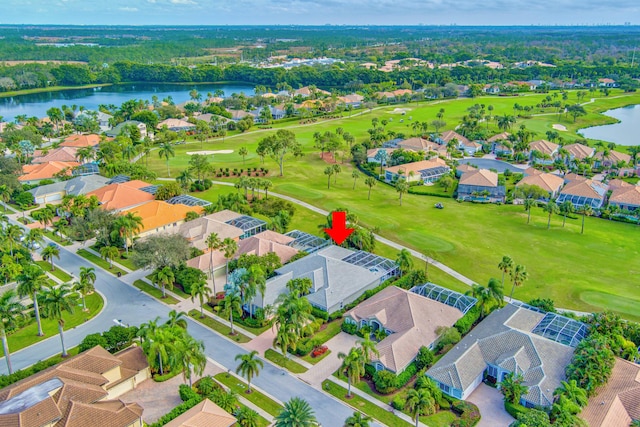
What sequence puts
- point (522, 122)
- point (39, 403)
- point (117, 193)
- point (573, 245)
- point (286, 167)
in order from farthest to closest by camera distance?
point (522, 122), point (286, 167), point (117, 193), point (573, 245), point (39, 403)

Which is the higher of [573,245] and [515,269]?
[515,269]

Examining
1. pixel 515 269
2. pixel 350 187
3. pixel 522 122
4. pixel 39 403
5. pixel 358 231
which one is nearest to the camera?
pixel 39 403


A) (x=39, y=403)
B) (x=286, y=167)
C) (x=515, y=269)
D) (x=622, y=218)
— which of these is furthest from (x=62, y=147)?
(x=622, y=218)

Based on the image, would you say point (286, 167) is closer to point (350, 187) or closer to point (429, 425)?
point (350, 187)

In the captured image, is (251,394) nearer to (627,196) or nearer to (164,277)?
(164,277)

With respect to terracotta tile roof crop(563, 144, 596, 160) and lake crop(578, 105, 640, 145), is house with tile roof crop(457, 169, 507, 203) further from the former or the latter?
lake crop(578, 105, 640, 145)

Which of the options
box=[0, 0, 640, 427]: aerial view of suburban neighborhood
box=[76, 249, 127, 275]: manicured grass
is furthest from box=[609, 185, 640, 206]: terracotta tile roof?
box=[76, 249, 127, 275]: manicured grass
